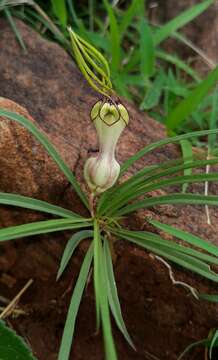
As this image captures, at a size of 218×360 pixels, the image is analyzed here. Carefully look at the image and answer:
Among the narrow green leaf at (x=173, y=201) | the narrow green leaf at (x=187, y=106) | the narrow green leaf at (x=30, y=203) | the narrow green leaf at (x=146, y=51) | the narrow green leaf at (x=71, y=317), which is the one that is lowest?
the narrow green leaf at (x=71, y=317)

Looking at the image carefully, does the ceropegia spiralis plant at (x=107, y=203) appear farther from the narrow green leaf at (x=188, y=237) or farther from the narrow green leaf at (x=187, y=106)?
the narrow green leaf at (x=187, y=106)

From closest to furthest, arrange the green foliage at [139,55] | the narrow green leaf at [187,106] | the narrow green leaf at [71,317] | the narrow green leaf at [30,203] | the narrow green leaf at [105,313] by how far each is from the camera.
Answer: the narrow green leaf at [105,313] → the narrow green leaf at [71,317] → the narrow green leaf at [30,203] → the narrow green leaf at [187,106] → the green foliage at [139,55]

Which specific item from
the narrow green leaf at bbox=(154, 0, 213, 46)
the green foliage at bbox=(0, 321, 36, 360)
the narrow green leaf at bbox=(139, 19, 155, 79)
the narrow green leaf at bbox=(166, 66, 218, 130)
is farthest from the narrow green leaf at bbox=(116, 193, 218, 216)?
the narrow green leaf at bbox=(154, 0, 213, 46)

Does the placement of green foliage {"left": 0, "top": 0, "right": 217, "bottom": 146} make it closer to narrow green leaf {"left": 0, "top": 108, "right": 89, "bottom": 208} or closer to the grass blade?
narrow green leaf {"left": 0, "top": 108, "right": 89, "bottom": 208}

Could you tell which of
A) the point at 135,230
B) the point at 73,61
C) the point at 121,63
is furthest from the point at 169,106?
the point at 135,230

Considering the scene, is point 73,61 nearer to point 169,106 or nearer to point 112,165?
point 169,106

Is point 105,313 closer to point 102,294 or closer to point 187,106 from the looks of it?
point 102,294

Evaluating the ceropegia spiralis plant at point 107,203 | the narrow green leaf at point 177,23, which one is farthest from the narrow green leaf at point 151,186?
the narrow green leaf at point 177,23
